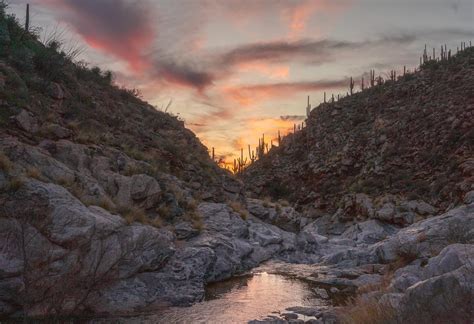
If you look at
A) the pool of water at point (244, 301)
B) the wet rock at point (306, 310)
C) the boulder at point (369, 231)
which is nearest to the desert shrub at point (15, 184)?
the pool of water at point (244, 301)

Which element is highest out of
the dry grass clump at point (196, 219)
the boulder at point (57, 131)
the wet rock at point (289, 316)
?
the boulder at point (57, 131)

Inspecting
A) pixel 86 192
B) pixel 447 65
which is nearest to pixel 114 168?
pixel 86 192

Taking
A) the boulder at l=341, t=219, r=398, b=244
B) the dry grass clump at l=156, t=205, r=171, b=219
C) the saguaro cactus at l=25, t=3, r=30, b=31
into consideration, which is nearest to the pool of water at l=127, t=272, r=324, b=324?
the dry grass clump at l=156, t=205, r=171, b=219

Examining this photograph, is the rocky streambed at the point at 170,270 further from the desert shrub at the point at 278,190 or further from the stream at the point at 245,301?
the desert shrub at the point at 278,190

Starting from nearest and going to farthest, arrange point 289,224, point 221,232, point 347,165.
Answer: point 221,232 < point 289,224 < point 347,165

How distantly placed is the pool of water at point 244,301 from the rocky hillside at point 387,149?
2718cm

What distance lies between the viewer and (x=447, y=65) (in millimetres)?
67938

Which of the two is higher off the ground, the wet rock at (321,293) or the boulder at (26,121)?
the boulder at (26,121)

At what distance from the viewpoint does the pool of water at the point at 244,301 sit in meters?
14.5

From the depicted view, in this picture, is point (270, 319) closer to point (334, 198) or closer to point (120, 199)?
point (120, 199)

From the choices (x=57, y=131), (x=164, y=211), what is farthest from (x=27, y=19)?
(x=164, y=211)

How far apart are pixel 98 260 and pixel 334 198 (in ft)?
159

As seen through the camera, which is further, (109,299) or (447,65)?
(447,65)

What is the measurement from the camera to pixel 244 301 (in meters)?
17.3
